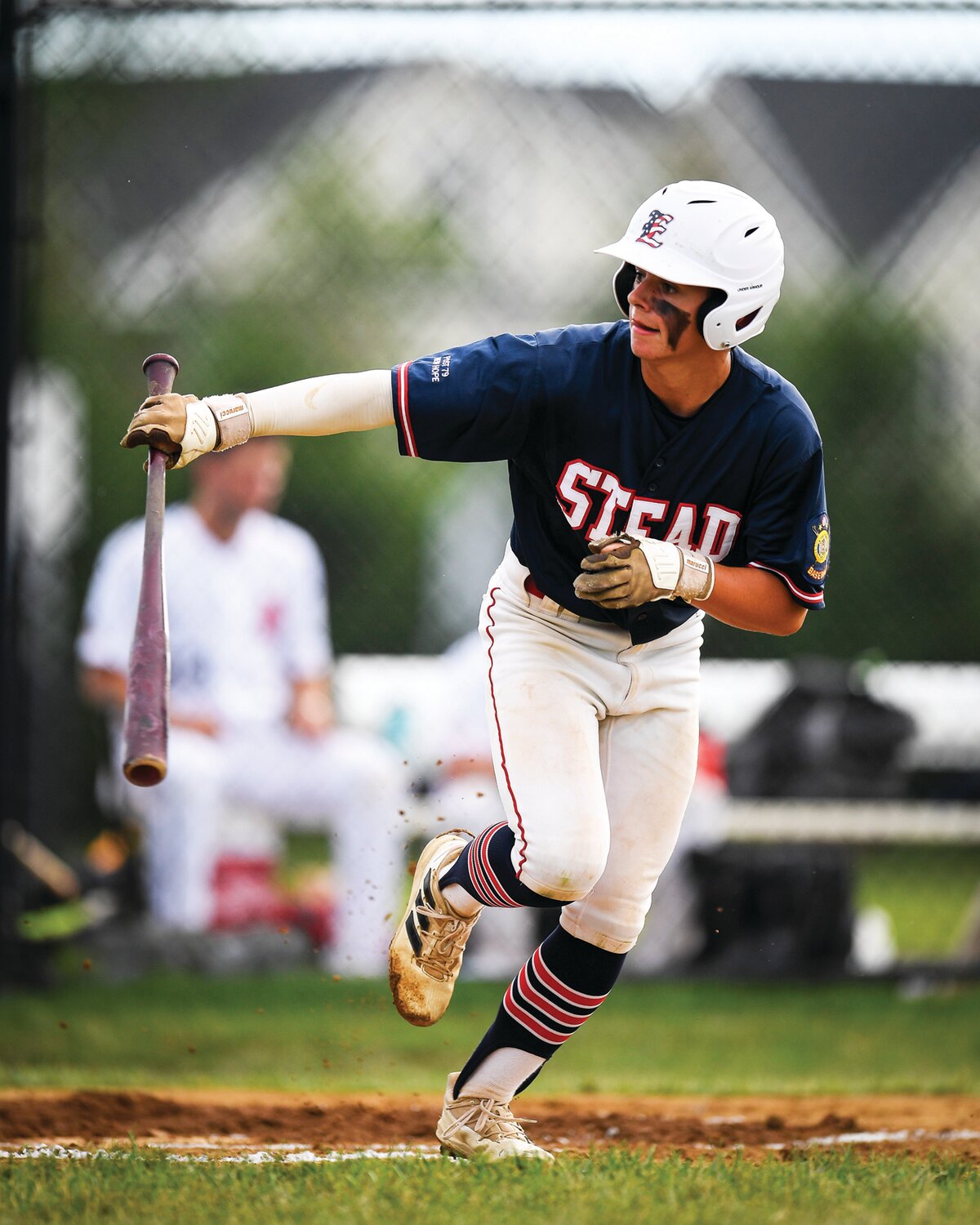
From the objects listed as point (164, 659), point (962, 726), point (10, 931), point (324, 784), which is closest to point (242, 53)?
point (324, 784)

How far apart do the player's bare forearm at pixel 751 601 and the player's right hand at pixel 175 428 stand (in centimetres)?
93

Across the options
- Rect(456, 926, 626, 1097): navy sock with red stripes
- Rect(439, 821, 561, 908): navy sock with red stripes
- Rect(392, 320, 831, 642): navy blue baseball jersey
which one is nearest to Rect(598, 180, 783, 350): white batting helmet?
Rect(392, 320, 831, 642): navy blue baseball jersey

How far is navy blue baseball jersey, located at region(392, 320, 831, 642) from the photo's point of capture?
2.85 metres

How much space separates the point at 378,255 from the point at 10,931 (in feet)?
17.5

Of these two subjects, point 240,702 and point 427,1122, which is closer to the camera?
point 427,1122

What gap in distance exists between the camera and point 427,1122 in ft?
12.1

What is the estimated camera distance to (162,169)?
9289 mm

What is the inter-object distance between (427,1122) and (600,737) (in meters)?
1.20

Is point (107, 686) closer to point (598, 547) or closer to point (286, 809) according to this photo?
point (286, 809)

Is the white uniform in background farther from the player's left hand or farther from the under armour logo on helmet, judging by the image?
the under armour logo on helmet

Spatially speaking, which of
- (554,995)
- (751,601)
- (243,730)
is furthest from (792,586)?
(243,730)

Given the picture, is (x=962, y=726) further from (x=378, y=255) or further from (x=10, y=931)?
(x=378, y=255)

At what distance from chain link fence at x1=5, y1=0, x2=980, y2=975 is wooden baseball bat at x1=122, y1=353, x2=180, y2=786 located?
2.88m

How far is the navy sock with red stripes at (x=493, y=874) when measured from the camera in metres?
2.90
